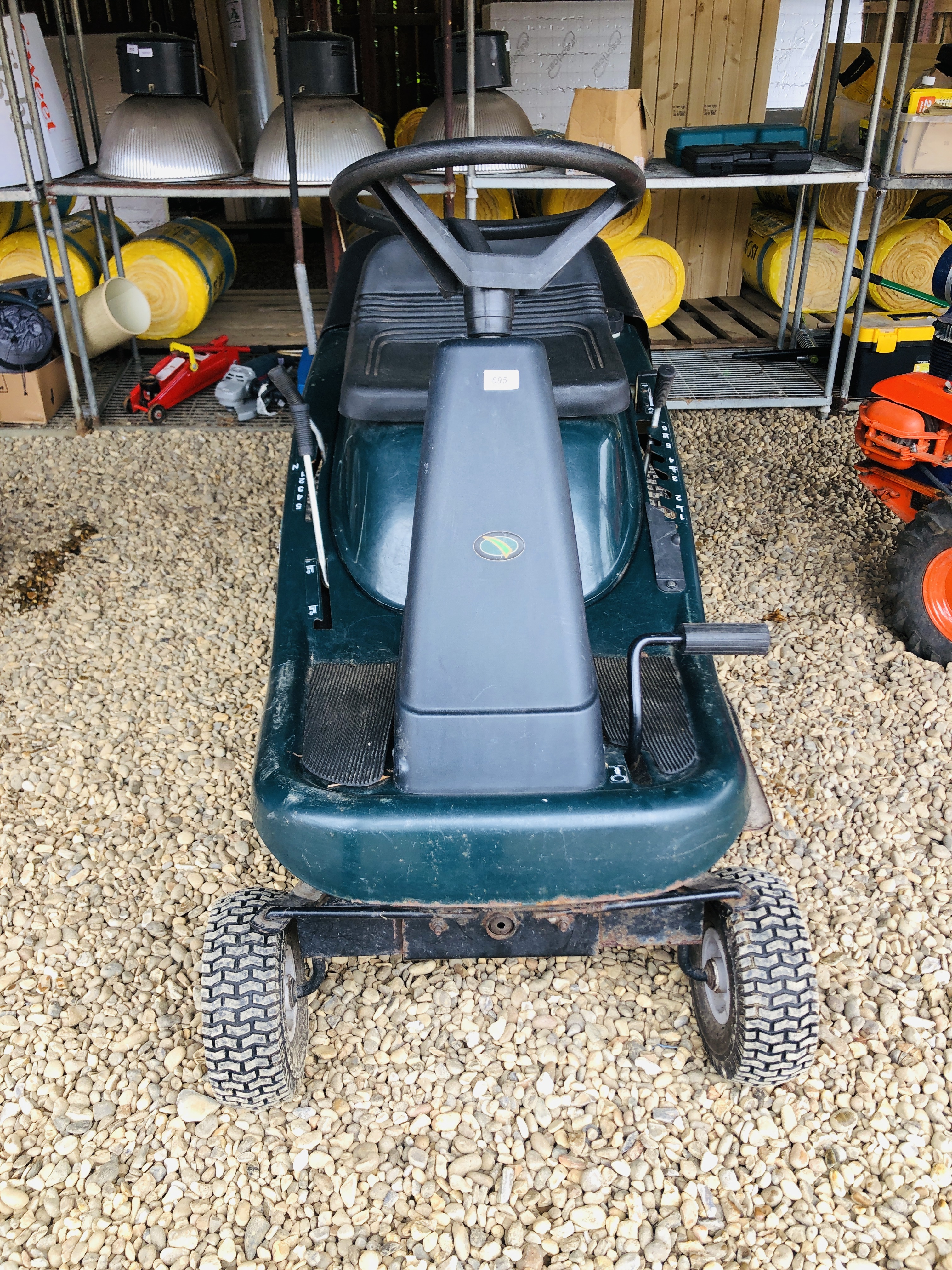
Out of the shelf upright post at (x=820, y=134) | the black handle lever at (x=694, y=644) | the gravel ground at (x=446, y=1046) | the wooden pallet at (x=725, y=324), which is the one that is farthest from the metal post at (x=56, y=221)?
the black handle lever at (x=694, y=644)

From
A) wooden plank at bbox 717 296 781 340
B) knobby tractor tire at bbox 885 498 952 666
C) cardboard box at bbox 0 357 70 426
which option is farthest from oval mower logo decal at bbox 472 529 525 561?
wooden plank at bbox 717 296 781 340

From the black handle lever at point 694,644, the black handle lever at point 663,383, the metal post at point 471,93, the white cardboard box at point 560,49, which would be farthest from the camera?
the white cardboard box at point 560,49

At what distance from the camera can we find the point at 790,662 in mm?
2893

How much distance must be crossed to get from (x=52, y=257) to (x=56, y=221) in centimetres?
65

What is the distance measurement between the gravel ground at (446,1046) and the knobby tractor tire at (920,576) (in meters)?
0.07

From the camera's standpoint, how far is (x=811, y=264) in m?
4.90

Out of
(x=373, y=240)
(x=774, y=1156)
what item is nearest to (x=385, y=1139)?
(x=774, y=1156)

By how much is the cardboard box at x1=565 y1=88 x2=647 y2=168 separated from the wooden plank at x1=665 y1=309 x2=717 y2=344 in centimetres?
119

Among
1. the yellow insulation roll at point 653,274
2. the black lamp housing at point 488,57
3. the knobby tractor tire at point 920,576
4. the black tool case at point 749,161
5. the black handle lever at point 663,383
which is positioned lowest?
the knobby tractor tire at point 920,576

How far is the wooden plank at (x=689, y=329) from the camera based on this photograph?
505 centimetres

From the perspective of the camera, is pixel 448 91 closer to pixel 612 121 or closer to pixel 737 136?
pixel 612 121

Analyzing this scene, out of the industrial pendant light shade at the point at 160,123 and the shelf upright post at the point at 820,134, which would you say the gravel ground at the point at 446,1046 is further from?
the shelf upright post at the point at 820,134

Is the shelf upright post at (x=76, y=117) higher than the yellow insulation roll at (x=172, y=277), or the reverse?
the shelf upright post at (x=76, y=117)

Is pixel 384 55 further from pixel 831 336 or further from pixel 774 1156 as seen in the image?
pixel 774 1156
